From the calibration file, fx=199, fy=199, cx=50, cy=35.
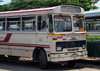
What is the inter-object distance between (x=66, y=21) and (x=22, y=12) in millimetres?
2567

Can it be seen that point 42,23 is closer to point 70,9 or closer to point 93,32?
point 70,9

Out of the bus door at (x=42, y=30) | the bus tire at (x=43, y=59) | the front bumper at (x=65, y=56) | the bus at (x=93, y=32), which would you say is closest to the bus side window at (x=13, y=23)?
the bus door at (x=42, y=30)

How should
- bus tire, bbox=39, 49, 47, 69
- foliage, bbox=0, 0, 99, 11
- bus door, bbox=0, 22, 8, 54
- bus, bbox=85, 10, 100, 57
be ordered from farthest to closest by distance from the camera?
foliage, bbox=0, 0, 99, 11 < bus door, bbox=0, 22, 8, 54 < bus, bbox=85, 10, 100, 57 < bus tire, bbox=39, 49, 47, 69

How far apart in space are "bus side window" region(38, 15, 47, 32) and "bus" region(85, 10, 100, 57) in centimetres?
336

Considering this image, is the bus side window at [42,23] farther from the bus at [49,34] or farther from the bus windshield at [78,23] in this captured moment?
the bus windshield at [78,23]

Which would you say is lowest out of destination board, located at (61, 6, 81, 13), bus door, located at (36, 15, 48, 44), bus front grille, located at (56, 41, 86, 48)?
bus front grille, located at (56, 41, 86, 48)

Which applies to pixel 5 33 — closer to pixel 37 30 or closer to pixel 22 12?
pixel 22 12

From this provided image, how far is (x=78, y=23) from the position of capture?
33.9ft

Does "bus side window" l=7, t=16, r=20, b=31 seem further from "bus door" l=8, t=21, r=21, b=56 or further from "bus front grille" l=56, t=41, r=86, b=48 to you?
"bus front grille" l=56, t=41, r=86, b=48

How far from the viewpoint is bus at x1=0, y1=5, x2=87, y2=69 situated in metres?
9.47

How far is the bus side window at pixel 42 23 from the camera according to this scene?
973 centimetres

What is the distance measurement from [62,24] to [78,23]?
3.52 ft

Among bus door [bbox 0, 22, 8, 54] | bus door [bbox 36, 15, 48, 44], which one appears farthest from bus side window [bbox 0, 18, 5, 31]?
bus door [bbox 36, 15, 48, 44]

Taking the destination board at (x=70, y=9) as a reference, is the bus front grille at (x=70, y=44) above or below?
below
